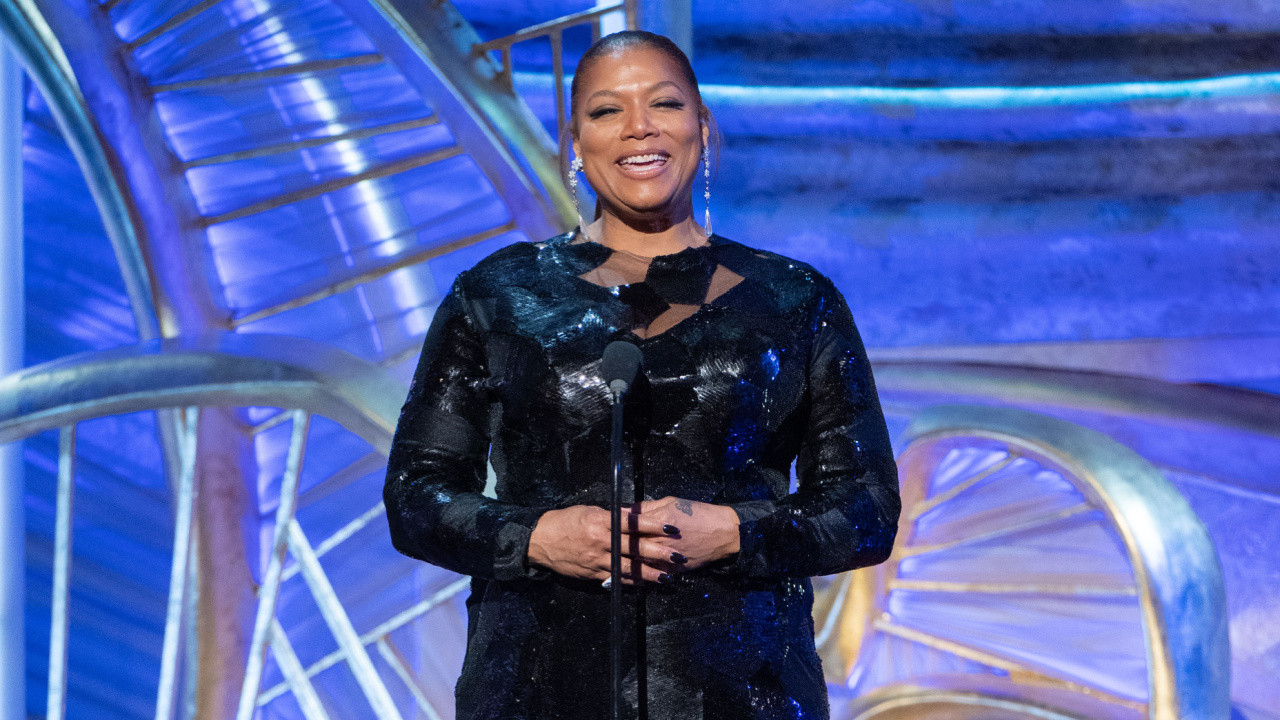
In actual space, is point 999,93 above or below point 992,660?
above

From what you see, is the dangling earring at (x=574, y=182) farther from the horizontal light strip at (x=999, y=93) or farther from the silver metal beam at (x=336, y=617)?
the horizontal light strip at (x=999, y=93)

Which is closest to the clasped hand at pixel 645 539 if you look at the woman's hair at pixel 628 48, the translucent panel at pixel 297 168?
the woman's hair at pixel 628 48

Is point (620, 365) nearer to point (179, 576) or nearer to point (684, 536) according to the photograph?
point (684, 536)

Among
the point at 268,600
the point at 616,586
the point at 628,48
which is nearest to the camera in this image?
the point at 616,586

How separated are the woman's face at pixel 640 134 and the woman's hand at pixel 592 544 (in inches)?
10.5

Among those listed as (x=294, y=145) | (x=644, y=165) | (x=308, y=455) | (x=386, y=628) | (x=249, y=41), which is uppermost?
(x=249, y=41)

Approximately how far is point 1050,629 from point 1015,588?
0.40 feet

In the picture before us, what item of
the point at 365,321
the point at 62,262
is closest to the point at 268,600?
the point at 365,321

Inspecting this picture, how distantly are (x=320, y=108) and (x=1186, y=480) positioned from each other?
3.04 metres

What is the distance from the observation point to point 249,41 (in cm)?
229

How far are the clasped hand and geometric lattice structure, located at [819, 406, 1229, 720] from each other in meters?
1.09

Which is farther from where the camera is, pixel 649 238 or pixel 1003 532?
pixel 1003 532

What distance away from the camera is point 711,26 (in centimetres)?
455

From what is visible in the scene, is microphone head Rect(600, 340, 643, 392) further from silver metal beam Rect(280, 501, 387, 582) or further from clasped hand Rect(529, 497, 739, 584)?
silver metal beam Rect(280, 501, 387, 582)
